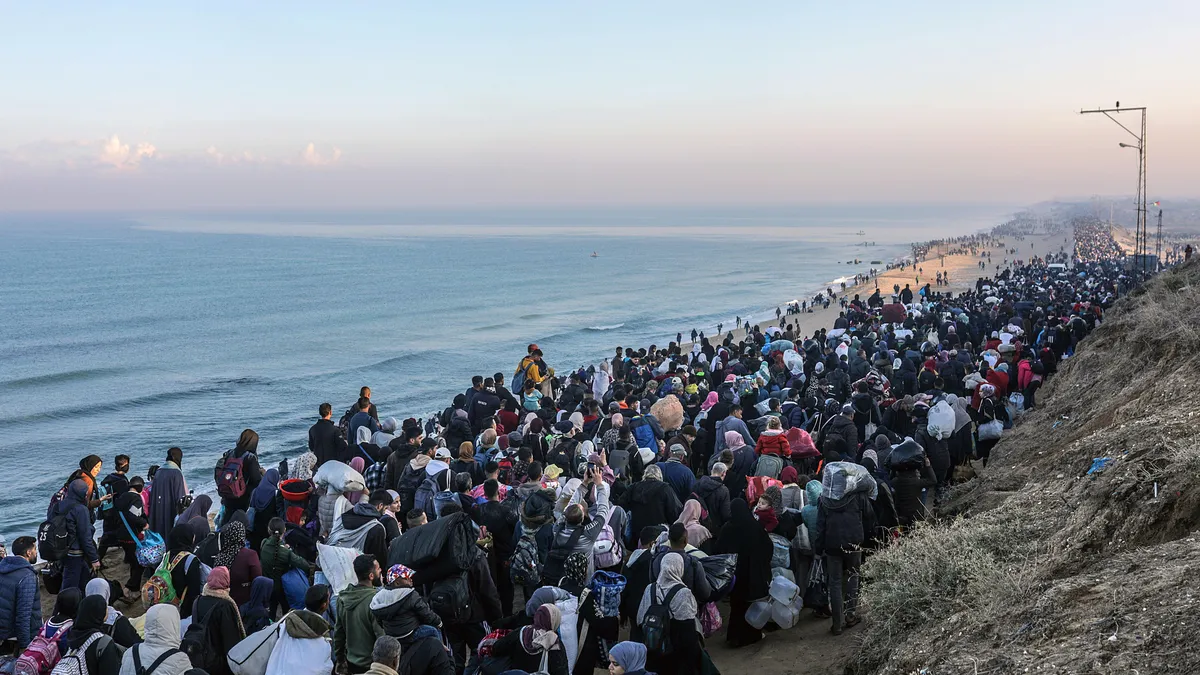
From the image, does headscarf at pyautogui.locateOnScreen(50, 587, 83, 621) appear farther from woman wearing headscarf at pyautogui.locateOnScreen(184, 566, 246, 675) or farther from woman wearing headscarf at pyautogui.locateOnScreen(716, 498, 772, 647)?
woman wearing headscarf at pyautogui.locateOnScreen(716, 498, 772, 647)

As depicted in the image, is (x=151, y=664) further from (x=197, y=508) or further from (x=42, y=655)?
(x=197, y=508)

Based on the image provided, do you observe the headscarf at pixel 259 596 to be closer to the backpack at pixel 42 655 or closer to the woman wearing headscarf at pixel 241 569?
the woman wearing headscarf at pixel 241 569

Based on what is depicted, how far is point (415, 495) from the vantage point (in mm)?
8445

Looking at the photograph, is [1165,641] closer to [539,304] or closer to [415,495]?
[415,495]

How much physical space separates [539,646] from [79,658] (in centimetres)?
284

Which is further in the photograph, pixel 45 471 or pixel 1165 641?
pixel 45 471

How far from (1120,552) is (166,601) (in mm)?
6677

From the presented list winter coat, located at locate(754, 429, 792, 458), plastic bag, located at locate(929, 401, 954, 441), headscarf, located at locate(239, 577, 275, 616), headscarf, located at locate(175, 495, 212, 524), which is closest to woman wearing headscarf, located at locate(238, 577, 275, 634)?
headscarf, located at locate(239, 577, 275, 616)

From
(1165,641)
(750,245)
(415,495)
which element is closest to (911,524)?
(1165,641)

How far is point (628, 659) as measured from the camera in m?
5.32

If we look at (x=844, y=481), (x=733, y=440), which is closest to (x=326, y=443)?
(x=733, y=440)

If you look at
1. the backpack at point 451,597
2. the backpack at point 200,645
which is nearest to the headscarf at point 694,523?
the backpack at point 451,597

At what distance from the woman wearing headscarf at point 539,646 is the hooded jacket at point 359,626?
0.84 meters

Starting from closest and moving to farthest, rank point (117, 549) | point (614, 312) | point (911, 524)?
1. point (911, 524)
2. point (117, 549)
3. point (614, 312)
